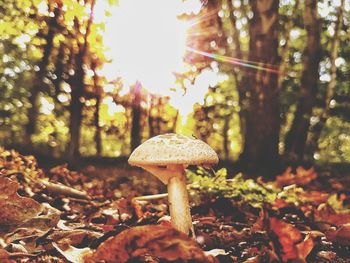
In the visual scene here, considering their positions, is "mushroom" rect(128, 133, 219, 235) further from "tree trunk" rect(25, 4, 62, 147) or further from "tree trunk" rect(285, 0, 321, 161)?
"tree trunk" rect(285, 0, 321, 161)

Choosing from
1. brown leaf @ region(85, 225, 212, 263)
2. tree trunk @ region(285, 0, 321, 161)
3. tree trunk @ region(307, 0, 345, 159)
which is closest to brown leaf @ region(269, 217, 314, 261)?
brown leaf @ region(85, 225, 212, 263)

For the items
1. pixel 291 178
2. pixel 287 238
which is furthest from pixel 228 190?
pixel 287 238

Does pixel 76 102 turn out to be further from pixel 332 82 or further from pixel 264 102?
pixel 332 82

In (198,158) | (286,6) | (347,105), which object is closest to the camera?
(198,158)

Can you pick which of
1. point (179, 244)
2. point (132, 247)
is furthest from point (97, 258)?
point (179, 244)

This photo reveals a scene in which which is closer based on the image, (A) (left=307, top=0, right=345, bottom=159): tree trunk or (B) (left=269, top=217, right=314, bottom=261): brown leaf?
(B) (left=269, top=217, right=314, bottom=261): brown leaf

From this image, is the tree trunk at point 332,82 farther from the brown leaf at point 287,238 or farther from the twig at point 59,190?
the brown leaf at point 287,238

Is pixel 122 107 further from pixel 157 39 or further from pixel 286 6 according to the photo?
pixel 286 6
